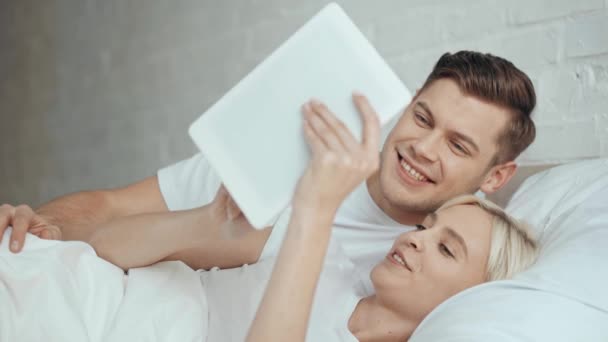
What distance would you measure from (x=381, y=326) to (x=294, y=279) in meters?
0.39

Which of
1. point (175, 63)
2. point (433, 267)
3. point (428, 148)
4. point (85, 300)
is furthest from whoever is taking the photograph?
point (175, 63)

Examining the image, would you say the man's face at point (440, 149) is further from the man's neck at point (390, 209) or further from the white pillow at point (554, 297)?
the white pillow at point (554, 297)

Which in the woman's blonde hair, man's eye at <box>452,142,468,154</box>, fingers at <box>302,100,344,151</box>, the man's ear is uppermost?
fingers at <box>302,100,344,151</box>

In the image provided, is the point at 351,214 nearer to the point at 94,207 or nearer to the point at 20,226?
the point at 94,207

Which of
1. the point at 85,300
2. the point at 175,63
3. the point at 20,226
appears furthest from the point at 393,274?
the point at 175,63

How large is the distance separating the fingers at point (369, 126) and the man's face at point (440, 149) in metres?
0.56

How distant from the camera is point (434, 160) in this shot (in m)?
1.34

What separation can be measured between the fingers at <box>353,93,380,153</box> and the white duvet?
0.48 metres

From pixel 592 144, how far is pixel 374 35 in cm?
64

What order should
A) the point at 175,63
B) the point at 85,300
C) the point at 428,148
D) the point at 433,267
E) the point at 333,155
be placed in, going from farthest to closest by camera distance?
the point at 175,63 < the point at 428,148 < the point at 433,267 < the point at 85,300 < the point at 333,155

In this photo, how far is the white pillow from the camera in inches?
33.6

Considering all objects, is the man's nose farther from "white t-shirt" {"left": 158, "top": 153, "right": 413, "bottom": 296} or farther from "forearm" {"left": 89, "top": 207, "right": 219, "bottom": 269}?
"forearm" {"left": 89, "top": 207, "right": 219, "bottom": 269}

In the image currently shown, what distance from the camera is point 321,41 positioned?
826mm

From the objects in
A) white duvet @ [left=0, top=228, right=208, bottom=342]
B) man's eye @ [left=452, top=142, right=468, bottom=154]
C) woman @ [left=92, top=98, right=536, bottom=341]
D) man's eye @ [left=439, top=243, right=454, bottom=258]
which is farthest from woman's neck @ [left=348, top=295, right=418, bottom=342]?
man's eye @ [left=452, top=142, right=468, bottom=154]
